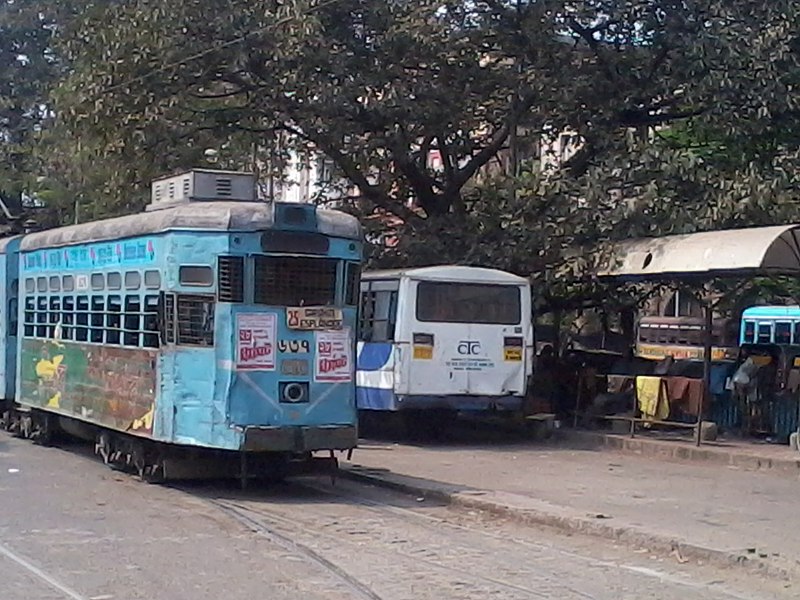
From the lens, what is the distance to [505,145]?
84.9 feet

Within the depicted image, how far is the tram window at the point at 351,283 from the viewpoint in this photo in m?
14.7

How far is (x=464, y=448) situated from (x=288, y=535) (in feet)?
29.4

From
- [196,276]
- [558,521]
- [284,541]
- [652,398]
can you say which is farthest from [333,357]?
[652,398]

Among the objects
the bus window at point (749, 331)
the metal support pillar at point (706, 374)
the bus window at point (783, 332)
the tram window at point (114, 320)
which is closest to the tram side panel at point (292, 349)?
the tram window at point (114, 320)

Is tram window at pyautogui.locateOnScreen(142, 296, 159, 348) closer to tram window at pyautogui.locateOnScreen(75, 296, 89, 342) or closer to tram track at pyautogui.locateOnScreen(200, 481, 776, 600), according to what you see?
tram track at pyautogui.locateOnScreen(200, 481, 776, 600)

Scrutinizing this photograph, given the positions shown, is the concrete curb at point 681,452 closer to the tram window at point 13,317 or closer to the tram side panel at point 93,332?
the tram side panel at point 93,332

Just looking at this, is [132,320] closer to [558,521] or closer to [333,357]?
[333,357]

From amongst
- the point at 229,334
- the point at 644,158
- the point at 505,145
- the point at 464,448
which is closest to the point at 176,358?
the point at 229,334

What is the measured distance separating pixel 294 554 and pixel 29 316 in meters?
10.1

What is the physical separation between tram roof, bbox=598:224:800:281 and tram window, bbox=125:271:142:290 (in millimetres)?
7806

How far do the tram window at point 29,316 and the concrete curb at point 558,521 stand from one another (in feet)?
18.0

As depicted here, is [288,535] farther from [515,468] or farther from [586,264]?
[586,264]

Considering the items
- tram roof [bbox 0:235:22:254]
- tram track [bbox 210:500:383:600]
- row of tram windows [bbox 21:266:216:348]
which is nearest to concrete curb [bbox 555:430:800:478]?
tram track [bbox 210:500:383:600]

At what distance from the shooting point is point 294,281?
47.4 feet
